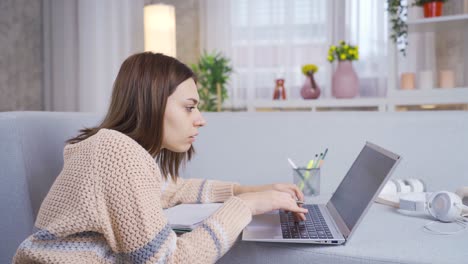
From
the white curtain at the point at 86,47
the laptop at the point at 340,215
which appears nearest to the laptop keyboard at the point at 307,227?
the laptop at the point at 340,215

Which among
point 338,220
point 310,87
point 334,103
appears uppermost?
point 310,87

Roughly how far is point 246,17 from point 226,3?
0.75ft

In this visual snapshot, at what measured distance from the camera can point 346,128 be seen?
1625 millimetres

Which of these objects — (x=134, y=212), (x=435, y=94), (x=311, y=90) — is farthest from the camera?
(x=311, y=90)

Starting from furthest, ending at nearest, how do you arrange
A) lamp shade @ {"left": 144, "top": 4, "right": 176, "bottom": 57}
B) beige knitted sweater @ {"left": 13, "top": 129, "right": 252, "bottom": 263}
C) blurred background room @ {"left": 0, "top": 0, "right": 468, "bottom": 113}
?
lamp shade @ {"left": 144, "top": 4, "right": 176, "bottom": 57}
blurred background room @ {"left": 0, "top": 0, "right": 468, "bottom": 113}
beige knitted sweater @ {"left": 13, "top": 129, "right": 252, "bottom": 263}

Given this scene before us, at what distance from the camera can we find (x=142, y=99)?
1.03 meters

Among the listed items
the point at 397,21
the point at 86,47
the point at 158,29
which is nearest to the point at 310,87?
the point at 397,21

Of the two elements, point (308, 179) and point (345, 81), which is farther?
point (345, 81)

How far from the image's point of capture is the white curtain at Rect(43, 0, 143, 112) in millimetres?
3812

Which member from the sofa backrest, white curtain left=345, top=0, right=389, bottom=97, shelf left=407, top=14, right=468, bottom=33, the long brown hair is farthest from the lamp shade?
the long brown hair

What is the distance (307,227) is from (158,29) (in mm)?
3294

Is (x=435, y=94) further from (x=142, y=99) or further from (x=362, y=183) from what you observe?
(x=142, y=99)

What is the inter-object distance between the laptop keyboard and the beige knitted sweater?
0.46 feet

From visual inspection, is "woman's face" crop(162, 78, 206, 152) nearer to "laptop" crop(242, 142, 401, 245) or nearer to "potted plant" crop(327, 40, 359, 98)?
"laptop" crop(242, 142, 401, 245)
